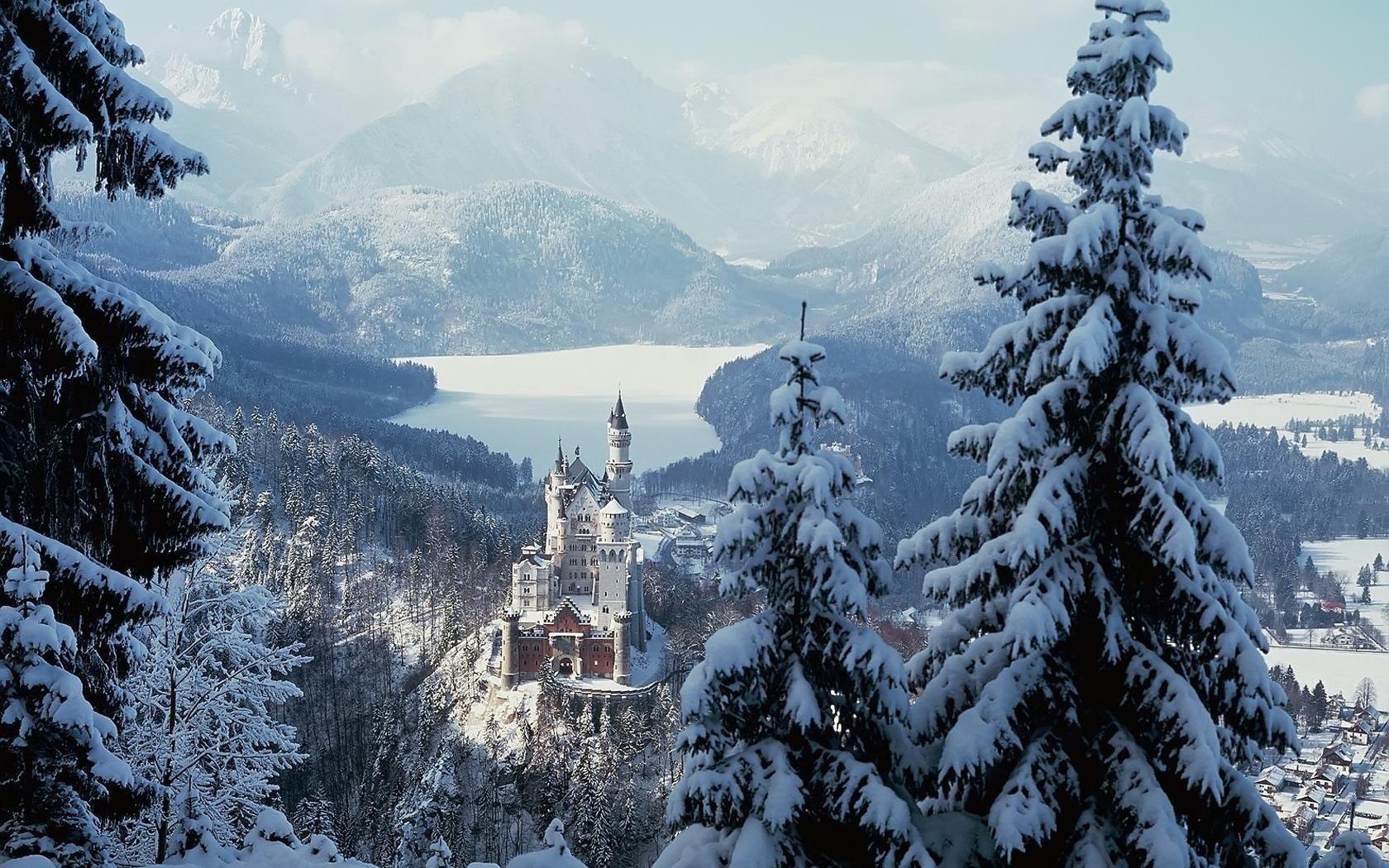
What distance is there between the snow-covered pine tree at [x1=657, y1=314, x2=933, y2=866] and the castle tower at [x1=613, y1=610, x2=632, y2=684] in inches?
1929

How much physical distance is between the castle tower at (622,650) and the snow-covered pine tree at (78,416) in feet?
159

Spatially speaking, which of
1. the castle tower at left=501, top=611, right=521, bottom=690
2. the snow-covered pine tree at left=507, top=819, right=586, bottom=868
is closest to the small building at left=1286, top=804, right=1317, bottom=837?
the castle tower at left=501, top=611, right=521, bottom=690

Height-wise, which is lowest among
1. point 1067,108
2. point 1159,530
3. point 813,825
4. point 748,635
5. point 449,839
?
point 449,839

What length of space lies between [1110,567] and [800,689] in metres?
2.86

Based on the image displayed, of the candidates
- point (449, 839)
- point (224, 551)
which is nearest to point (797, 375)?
point (224, 551)

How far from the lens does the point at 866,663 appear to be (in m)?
10.0

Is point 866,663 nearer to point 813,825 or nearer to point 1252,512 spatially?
point 813,825

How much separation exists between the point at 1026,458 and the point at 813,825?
11.8 feet

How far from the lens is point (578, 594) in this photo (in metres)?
68.8

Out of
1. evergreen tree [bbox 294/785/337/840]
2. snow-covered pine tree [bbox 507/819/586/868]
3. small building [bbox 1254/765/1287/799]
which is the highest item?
snow-covered pine tree [bbox 507/819/586/868]

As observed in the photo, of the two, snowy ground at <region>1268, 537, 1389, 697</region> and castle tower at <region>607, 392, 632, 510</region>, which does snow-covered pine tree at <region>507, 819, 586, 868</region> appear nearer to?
snowy ground at <region>1268, 537, 1389, 697</region>

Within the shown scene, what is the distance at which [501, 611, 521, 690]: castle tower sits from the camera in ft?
198

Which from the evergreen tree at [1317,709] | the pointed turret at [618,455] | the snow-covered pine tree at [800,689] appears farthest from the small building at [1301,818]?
the snow-covered pine tree at [800,689]

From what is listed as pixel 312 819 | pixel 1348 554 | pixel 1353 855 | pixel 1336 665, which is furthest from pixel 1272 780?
pixel 1348 554
